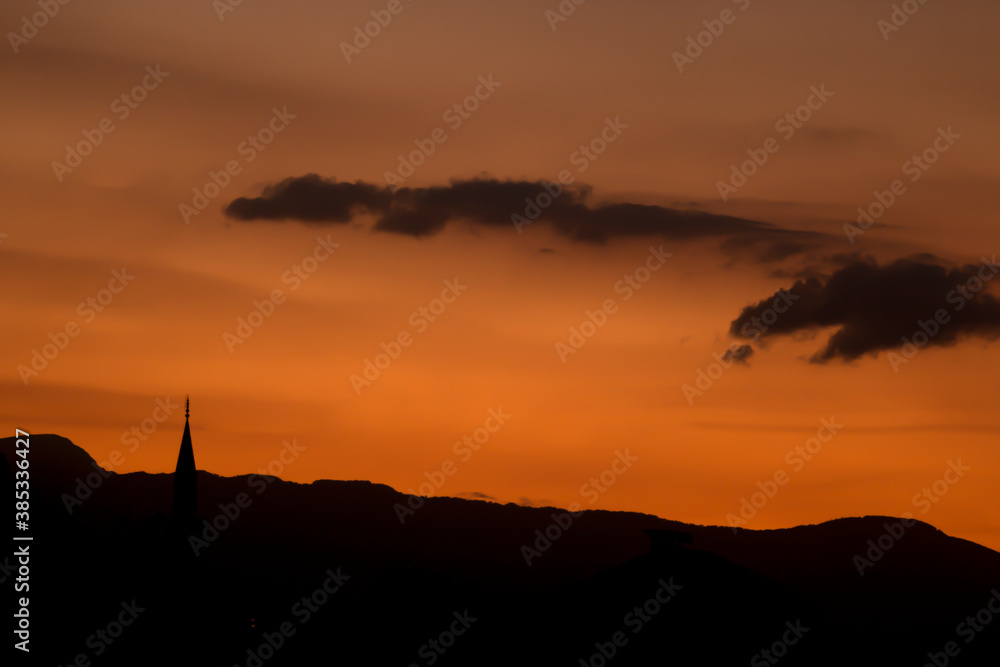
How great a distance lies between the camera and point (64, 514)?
83.8 meters

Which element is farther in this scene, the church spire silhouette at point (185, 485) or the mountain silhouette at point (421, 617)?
the church spire silhouette at point (185, 485)

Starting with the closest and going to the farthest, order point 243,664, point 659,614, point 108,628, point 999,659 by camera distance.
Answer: point 659,614
point 999,659
point 108,628
point 243,664

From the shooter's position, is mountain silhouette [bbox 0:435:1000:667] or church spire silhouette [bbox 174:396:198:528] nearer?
mountain silhouette [bbox 0:435:1000:667]

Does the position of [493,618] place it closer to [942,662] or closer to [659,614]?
[659,614]

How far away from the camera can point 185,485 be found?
82125 mm

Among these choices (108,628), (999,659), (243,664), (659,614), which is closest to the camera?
(659,614)

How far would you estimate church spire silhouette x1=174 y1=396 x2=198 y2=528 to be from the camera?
8150 cm

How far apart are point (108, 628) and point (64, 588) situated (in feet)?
14.6

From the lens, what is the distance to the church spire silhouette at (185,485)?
8150 centimetres

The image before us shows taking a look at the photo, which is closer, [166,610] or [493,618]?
[493,618]

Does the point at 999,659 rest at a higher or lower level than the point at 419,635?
higher

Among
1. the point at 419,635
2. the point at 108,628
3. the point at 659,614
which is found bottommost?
the point at 108,628

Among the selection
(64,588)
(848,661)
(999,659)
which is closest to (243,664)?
(64,588)

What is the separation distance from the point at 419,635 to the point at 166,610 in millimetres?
17759
